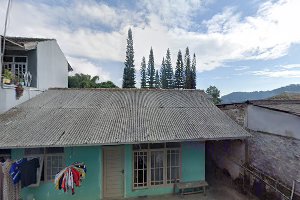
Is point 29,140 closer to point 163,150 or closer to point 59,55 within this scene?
point 163,150

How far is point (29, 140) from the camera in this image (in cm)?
620

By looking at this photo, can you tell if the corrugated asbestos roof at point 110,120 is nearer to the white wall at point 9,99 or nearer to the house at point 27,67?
the white wall at point 9,99

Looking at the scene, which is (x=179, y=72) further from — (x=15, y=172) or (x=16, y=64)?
(x=15, y=172)

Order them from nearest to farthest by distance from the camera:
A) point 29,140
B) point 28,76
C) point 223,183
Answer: point 29,140
point 223,183
point 28,76

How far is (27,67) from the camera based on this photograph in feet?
32.2

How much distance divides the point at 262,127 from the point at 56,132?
24.9ft

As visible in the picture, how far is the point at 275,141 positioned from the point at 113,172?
19.9ft

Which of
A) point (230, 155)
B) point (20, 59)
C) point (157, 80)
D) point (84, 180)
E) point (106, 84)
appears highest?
point (157, 80)

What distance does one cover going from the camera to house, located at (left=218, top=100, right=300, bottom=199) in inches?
243

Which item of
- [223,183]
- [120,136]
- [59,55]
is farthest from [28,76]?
[223,183]

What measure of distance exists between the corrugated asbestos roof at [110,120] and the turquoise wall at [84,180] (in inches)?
37.0

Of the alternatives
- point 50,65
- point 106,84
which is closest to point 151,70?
point 106,84

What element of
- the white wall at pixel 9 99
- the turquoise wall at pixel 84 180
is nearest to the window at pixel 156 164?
the turquoise wall at pixel 84 180

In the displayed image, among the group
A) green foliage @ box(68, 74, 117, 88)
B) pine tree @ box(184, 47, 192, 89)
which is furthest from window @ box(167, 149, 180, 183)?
pine tree @ box(184, 47, 192, 89)
